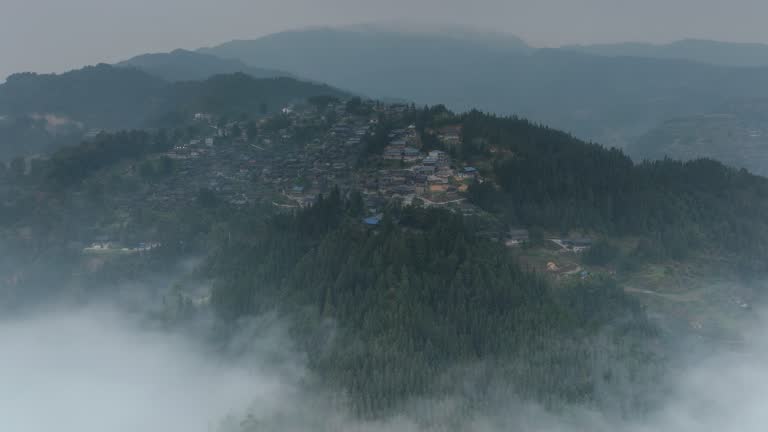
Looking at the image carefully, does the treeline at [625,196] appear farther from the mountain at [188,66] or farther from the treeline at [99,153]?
the mountain at [188,66]

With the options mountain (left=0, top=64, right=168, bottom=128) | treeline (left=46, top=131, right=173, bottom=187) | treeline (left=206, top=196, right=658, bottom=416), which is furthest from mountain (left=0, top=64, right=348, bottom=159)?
treeline (left=206, top=196, right=658, bottom=416)

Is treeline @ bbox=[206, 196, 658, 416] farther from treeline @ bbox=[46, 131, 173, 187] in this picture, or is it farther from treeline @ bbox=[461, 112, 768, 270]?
treeline @ bbox=[46, 131, 173, 187]

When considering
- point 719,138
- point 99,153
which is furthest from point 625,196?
point 719,138

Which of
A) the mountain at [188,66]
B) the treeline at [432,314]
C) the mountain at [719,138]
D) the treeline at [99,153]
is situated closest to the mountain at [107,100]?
the treeline at [99,153]

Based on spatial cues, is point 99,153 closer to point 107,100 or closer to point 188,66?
point 107,100

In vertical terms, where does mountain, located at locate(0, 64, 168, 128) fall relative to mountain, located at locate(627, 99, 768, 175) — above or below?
above

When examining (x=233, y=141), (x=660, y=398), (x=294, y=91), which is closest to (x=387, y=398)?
(x=660, y=398)
